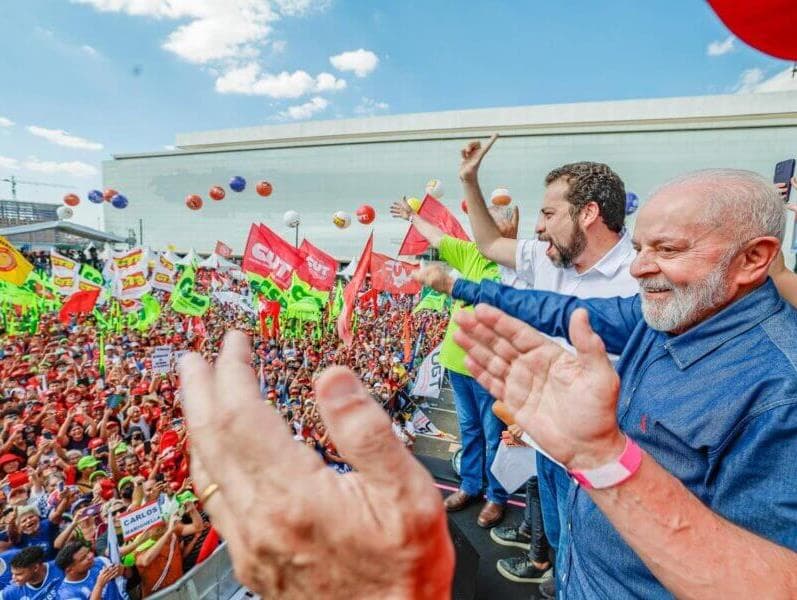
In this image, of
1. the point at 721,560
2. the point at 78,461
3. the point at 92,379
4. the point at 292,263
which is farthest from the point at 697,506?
the point at 92,379

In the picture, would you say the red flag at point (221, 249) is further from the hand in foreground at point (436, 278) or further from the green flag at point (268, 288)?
the hand in foreground at point (436, 278)

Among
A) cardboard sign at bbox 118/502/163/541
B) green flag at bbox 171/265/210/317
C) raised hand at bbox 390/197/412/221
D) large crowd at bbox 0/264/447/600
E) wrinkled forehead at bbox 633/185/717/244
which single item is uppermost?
raised hand at bbox 390/197/412/221

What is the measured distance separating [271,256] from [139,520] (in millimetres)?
6485

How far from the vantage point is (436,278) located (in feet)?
7.27

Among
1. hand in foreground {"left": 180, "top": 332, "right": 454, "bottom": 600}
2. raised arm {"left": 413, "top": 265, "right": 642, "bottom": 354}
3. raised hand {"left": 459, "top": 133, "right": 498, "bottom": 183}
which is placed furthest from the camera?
raised hand {"left": 459, "top": 133, "right": 498, "bottom": 183}

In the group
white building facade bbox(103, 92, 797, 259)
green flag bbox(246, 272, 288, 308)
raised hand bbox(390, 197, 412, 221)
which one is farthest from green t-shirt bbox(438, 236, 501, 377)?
white building facade bbox(103, 92, 797, 259)

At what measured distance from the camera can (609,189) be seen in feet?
7.52

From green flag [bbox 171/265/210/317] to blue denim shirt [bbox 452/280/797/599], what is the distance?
10.1m

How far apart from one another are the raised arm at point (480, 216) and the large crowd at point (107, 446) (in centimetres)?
156

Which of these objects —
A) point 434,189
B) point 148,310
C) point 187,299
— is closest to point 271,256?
point 187,299

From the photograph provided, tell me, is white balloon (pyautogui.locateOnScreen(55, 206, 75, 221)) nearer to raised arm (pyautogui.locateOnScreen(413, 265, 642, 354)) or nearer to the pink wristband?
raised arm (pyautogui.locateOnScreen(413, 265, 642, 354))

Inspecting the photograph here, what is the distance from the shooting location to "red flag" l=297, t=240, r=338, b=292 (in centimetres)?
973

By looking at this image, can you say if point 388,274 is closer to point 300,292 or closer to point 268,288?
point 300,292

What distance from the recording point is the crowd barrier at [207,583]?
123 inches
